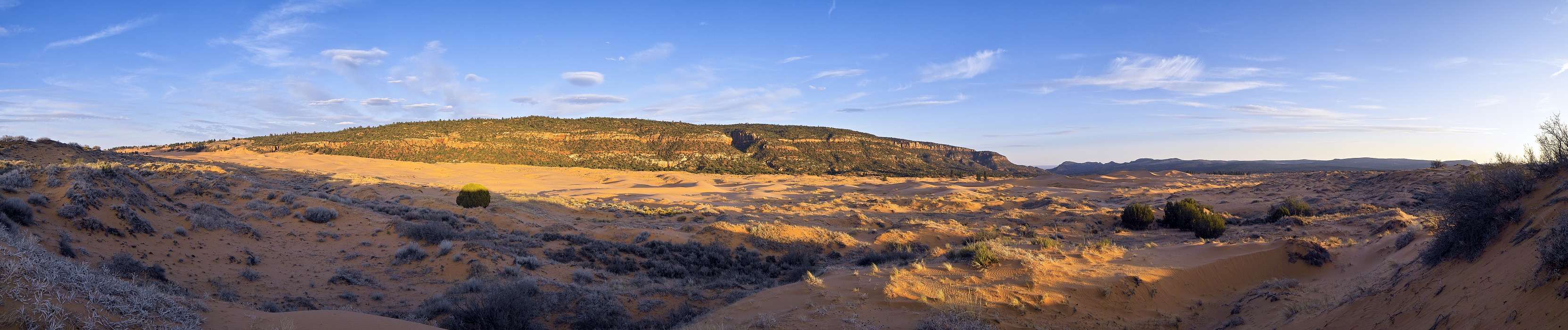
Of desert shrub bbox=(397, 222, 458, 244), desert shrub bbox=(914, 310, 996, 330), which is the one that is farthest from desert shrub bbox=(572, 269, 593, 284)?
desert shrub bbox=(914, 310, 996, 330)

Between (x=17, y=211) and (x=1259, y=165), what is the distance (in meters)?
128

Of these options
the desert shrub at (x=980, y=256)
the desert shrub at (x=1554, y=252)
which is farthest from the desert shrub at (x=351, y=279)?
the desert shrub at (x=1554, y=252)

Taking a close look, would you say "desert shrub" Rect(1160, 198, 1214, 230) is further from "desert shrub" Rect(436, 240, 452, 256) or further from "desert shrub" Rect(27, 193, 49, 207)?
"desert shrub" Rect(27, 193, 49, 207)

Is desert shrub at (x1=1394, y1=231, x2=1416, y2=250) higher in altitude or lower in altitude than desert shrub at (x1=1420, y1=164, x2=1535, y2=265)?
lower

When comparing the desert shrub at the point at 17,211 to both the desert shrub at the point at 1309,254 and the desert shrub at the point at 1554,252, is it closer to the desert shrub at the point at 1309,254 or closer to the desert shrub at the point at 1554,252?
the desert shrub at the point at 1554,252

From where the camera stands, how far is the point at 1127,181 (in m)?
40.5

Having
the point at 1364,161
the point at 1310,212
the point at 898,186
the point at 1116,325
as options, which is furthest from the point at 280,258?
the point at 1364,161

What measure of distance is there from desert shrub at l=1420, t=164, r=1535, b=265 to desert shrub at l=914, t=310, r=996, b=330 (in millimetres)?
4768

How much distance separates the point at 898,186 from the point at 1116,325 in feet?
112

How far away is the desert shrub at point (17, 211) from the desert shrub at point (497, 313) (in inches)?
260

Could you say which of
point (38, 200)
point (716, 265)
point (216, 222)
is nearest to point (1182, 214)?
point (716, 265)

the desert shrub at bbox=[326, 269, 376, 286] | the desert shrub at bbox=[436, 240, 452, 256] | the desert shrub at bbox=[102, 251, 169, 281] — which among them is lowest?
the desert shrub at bbox=[326, 269, 376, 286]

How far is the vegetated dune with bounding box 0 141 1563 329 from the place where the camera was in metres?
5.94

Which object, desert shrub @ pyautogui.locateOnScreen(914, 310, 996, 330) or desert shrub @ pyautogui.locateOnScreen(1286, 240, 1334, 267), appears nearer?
desert shrub @ pyautogui.locateOnScreen(914, 310, 996, 330)
